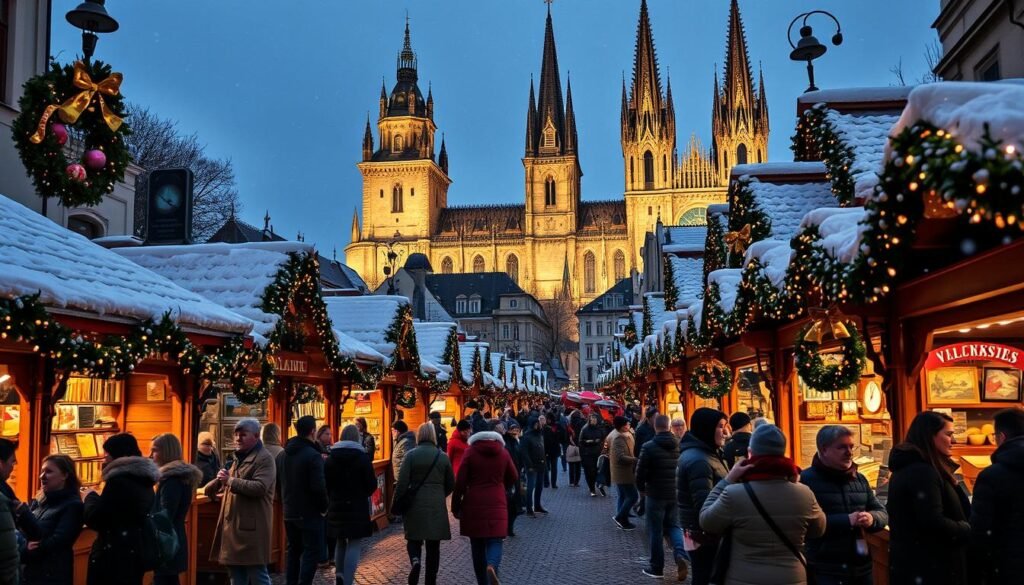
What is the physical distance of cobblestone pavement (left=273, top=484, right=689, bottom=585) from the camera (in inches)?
401

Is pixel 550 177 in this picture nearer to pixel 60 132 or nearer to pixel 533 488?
pixel 533 488

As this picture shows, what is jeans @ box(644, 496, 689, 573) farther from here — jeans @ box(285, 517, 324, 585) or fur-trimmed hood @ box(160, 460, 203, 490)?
fur-trimmed hood @ box(160, 460, 203, 490)

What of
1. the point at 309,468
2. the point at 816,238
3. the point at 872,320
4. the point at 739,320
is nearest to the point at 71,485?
the point at 309,468

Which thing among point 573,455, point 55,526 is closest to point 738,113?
point 573,455

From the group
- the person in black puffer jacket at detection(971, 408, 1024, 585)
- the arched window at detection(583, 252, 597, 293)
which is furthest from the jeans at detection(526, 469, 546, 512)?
the arched window at detection(583, 252, 597, 293)

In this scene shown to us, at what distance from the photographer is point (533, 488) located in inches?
634

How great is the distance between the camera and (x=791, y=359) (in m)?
10.8

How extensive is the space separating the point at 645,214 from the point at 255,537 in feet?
407

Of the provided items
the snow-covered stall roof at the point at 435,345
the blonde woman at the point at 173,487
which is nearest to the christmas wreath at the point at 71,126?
the blonde woman at the point at 173,487

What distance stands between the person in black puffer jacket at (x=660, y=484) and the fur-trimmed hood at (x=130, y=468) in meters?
5.65

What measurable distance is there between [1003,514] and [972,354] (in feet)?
12.1

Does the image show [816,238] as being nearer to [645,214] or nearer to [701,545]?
[701,545]

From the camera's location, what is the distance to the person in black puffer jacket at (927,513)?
4.96 meters

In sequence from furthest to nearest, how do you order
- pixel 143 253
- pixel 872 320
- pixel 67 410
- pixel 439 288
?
pixel 439 288, pixel 143 253, pixel 67 410, pixel 872 320
